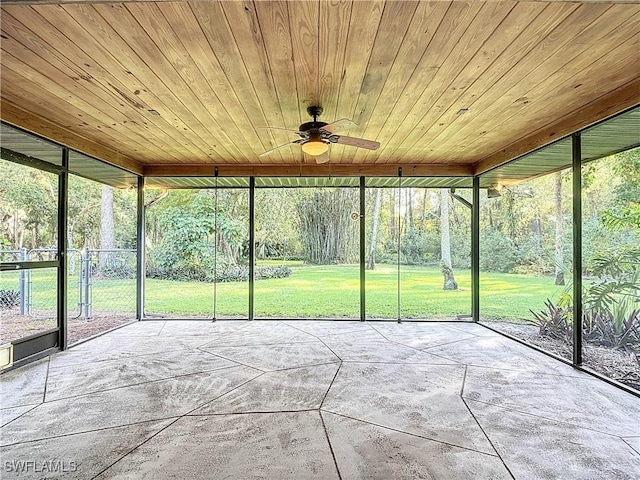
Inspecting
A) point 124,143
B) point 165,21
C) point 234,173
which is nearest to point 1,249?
point 124,143

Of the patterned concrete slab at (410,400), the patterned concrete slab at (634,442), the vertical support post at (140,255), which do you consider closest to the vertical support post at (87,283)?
the vertical support post at (140,255)

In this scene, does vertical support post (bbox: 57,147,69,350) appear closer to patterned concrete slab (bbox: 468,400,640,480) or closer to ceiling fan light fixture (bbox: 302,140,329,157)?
ceiling fan light fixture (bbox: 302,140,329,157)

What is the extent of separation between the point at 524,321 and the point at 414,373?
375 centimetres

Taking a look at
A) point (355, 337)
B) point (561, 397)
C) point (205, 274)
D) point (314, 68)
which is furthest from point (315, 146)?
point (205, 274)

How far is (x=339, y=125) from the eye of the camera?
9.84 feet

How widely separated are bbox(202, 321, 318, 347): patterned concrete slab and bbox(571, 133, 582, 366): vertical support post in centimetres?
297

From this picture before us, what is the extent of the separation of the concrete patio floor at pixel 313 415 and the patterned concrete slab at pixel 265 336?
0.86 feet

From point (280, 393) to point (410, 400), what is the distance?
3.57 feet

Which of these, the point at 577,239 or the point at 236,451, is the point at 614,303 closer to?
the point at 577,239

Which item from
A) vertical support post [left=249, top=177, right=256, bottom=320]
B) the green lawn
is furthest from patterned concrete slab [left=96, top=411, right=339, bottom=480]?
the green lawn

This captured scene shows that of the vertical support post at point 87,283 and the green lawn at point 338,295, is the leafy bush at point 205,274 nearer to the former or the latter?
the green lawn at point 338,295

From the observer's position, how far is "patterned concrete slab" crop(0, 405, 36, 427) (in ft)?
8.25

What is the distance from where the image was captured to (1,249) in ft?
13.0

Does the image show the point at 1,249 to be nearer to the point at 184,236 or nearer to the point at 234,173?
the point at 234,173
